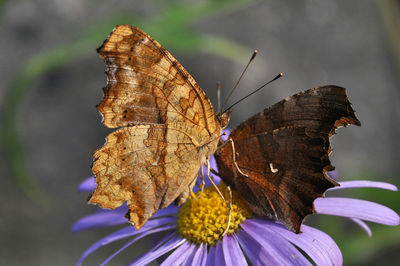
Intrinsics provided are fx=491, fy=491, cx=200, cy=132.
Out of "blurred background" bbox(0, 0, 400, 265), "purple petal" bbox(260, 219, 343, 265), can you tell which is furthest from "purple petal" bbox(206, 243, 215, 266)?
"blurred background" bbox(0, 0, 400, 265)

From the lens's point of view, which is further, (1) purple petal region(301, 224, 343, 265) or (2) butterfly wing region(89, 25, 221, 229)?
(2) butterfly wing region(89, 25, 221, 229)

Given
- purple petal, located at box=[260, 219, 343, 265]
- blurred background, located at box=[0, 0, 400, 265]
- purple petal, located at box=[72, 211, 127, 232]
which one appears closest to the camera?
purple petal, located at box=[260, 219, 343, 265]

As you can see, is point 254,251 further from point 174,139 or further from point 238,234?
point 174,139

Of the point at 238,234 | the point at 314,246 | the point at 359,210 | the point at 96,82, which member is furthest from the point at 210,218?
the point at 96,82

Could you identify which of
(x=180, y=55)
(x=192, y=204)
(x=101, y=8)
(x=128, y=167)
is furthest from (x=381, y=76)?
(x=128, y=167)

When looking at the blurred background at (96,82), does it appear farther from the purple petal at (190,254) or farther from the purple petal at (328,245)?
the purple petal at (328,245)

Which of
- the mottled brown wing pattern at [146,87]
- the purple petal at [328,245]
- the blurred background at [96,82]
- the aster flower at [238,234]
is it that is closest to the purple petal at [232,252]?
the aster flower at [238,234]

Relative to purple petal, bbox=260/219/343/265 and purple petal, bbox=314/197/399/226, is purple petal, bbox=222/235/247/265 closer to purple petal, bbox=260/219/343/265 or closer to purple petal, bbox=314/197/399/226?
purple petal, bbox=260/219/343/265
